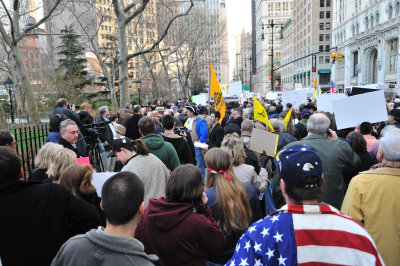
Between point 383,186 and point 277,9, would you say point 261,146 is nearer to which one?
point 383,186

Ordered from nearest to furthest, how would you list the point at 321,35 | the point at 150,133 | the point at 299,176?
the point at 299,176
the point at 150,133
the point at 321,35

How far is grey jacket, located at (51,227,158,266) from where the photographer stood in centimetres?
169

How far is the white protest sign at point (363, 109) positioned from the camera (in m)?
5.46

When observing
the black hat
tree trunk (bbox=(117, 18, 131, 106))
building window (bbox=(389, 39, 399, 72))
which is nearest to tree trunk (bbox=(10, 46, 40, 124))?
tree trunk (bbox=(117, 18, 131, 106))

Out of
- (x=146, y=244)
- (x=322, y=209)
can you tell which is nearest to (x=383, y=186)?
(x=322, y=209)

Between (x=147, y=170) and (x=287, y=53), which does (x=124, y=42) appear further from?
(x=287, y=53)

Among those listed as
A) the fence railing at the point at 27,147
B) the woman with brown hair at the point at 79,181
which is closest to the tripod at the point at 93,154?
the fence railing at the point at 27,147

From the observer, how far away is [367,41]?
51312 millimetres

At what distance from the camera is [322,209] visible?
172cm

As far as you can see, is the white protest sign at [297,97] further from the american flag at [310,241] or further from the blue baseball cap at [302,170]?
the american flag at [310,241]

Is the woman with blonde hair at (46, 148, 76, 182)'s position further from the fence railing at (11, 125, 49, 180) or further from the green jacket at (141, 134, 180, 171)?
the fence railing at (11, 125, 49, 180)

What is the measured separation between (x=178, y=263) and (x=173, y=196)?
523mm

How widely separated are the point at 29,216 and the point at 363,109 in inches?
214

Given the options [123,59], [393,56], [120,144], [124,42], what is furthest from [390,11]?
[120,144]
